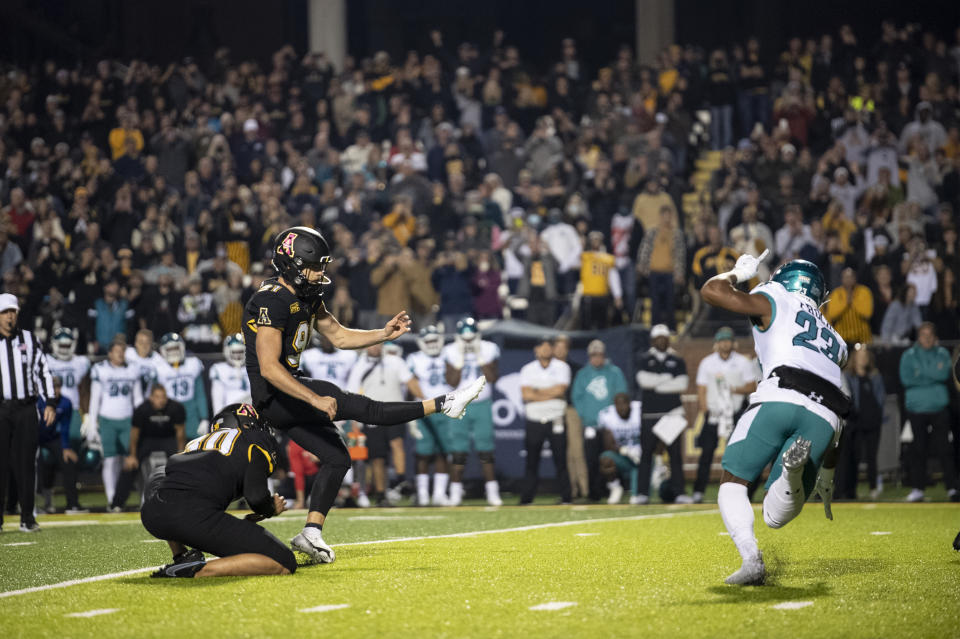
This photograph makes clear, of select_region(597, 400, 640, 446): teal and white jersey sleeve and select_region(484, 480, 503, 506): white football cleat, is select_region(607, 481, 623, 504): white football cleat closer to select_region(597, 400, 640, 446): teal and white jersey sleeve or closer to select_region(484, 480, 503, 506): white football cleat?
select_region(597, 400, 640, 446): teal and white jersey sleeve

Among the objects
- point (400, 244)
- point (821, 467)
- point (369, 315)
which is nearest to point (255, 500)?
point (821, 467)

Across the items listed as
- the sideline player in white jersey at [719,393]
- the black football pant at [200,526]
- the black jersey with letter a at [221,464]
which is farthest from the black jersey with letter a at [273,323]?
the sideline player in white jersey at [719,393]

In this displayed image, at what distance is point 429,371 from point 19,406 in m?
5.02

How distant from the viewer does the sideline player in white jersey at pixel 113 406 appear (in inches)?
560

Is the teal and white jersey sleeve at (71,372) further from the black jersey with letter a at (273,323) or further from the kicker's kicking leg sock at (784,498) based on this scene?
the kicker's kicking leg sock at (784,498)

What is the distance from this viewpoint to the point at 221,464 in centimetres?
682

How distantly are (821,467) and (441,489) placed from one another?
26.2 feet

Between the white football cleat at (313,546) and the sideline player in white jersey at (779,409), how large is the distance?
2426 mm

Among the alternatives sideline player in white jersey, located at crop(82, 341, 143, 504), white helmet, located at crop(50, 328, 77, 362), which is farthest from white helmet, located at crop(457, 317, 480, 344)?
white helmet, located at crop(50, 328, 77, 362)

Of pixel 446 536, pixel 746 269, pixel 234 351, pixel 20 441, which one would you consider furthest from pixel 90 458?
pixel 746 269

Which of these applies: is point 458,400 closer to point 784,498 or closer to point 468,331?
point 784,498

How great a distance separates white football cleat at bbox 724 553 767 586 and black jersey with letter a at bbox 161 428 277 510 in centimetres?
254

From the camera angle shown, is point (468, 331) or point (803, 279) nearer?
point (803, 279)

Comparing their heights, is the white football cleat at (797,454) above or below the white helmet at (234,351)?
below
